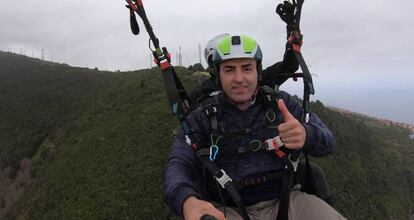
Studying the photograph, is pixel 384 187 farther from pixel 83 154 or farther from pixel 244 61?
pixel 244 61

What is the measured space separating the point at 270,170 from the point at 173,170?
1.27 meters

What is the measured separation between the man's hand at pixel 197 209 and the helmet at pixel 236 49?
6.19 ft

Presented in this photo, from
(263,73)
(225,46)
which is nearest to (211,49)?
(225,46)

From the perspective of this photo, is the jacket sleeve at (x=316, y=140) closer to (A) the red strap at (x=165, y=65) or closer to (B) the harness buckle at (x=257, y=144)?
(B) the harness buckle at (x=257, y=144)

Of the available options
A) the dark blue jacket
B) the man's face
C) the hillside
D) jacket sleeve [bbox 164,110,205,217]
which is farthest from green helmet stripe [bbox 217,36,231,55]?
the hillside

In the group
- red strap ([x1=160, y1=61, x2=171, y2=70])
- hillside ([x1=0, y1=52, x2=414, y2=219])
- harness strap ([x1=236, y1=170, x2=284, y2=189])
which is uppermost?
red strap ([x1=160, y1=61, x2=171, y2=70])

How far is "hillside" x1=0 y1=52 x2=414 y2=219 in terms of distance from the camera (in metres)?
26.7

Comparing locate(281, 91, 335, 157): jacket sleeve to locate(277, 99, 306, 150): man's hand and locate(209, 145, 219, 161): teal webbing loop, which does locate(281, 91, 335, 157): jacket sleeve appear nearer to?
locate(277, 99, 306, 150): man's hand

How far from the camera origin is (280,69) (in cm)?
525

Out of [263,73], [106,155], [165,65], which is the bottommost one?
[106,155]

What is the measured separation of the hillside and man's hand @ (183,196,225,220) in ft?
68.8

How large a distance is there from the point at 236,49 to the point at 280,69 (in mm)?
1124

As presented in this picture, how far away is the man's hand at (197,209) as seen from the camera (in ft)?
10.4

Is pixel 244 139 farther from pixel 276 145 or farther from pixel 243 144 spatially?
pixel 276 145
